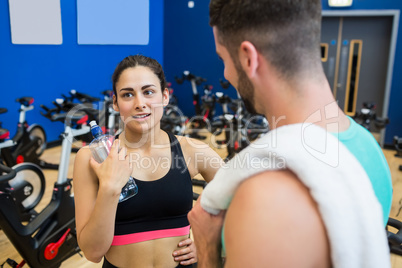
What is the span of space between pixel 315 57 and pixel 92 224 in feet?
2.70

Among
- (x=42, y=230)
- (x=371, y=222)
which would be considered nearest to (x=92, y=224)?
(x=371, y=222)

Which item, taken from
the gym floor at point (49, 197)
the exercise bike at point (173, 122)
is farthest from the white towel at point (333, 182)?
the exercise bike at point (173, 122)

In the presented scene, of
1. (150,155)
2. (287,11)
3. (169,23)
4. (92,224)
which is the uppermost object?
(169,23)

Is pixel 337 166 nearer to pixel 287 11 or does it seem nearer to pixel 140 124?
pixel 287 11

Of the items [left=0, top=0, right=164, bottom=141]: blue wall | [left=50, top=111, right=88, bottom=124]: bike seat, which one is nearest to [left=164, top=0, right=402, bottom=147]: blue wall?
[left=0, top=0, right=164, bottom=141]: blue wall

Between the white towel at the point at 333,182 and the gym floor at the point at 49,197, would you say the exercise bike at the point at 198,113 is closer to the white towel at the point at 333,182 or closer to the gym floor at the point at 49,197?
the gym floor at the point at 49,197

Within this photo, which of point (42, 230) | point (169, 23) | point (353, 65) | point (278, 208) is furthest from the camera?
point (169, 23)

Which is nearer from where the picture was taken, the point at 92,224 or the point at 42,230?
the point at 92,224

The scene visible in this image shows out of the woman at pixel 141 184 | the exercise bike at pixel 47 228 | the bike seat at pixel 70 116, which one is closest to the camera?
the woman at pixel 141 184

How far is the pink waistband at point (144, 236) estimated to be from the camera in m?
1.24

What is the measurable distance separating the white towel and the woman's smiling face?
77cm

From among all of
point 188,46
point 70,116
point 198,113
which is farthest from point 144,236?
point 188,46

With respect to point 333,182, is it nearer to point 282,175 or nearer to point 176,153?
point 282,175

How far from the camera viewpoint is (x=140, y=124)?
134 cm
